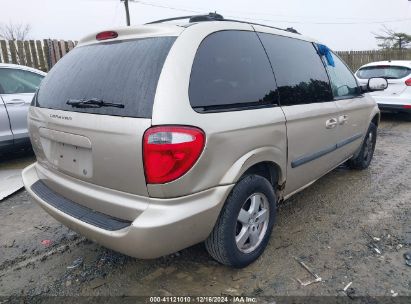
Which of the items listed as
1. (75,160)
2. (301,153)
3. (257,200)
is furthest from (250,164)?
(75,160)

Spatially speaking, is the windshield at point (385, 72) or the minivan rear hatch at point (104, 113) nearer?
the minivan rear hatch at point (104, 113)

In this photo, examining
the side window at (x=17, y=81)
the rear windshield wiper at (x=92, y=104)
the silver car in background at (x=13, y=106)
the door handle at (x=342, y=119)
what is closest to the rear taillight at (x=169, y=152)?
the rear windshield wiper at (x=92, y=104)

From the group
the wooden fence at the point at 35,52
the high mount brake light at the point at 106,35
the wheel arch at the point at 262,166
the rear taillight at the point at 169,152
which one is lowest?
the wheel arch at the point at 262,166

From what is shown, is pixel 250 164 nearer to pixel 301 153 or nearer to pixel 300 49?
pixel 301 153

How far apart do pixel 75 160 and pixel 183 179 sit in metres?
0.80

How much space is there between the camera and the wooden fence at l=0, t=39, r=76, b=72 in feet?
27.0

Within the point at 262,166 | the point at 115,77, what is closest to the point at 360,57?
the point at 262,166

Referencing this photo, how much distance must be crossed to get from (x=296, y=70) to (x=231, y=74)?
923 mm

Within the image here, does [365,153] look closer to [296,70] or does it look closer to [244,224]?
[296,70]

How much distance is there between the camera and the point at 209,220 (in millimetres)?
2098

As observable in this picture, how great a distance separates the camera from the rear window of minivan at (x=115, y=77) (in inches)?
77.7

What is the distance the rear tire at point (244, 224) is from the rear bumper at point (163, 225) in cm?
13

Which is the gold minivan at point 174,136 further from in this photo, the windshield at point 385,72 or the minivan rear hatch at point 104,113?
the windshield at point 385,72

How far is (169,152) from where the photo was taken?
187 cm
